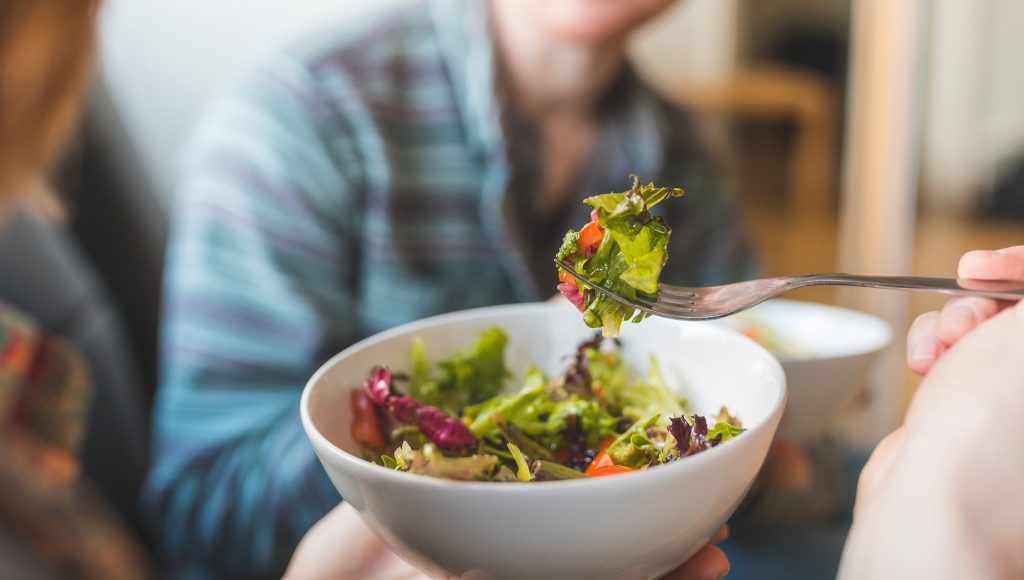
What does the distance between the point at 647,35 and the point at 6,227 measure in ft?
7.94

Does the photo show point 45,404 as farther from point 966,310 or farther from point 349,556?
point 966,310

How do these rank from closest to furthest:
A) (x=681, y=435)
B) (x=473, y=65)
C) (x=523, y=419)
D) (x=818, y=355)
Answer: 1. (x=681, y=435)
2. (x=523, y=419)
3. (x=818, y=355)
4. (x=473, y=65)

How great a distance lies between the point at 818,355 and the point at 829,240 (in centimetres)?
347

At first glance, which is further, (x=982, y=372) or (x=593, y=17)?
(x=593, y=17)

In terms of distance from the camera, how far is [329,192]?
53.3 inches

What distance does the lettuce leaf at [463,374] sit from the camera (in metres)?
0.72

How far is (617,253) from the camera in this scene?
592 mm

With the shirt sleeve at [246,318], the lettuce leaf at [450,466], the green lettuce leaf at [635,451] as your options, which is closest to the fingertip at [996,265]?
the green lettuce leaf at [635,451]

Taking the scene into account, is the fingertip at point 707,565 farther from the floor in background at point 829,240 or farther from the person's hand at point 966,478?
the floor in background at point 829,240

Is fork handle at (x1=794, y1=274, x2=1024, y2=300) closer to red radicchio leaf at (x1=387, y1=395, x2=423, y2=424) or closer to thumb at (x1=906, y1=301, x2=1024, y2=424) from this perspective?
thumb at (x1=906, y1=301, x2=1024, y2=424)

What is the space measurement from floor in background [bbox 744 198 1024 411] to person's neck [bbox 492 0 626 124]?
0.86m

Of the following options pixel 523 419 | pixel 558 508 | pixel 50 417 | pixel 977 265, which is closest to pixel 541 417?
pixel 523 419

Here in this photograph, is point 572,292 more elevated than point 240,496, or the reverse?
point 572,292

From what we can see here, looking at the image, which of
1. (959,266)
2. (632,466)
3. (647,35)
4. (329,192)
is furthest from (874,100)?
(632,466)
